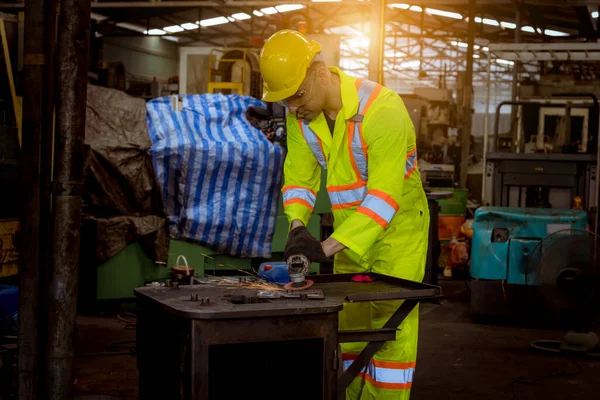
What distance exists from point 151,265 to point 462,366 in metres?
2.98

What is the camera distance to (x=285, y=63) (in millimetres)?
3162

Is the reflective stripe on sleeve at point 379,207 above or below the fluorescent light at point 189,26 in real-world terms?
below

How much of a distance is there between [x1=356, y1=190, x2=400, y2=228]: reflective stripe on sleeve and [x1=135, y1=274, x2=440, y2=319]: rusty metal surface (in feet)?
0.89

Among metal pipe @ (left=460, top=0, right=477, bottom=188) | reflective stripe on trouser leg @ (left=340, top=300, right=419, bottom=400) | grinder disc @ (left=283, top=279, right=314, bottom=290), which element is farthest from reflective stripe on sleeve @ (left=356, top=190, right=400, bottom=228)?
metal pipe @ (left=460, top=0, right=477, bottom=188)

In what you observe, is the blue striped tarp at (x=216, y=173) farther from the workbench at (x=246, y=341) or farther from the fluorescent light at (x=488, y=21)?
the fluorescent light at (x=488, y=21)

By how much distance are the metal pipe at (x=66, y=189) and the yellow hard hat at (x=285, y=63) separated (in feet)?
3.34

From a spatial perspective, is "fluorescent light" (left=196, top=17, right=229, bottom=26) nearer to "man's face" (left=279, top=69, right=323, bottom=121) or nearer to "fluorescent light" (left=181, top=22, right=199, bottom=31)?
"fluorescent light" (left=181, top=22, right=199, bottom=31)

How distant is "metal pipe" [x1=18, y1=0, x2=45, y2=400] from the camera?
3.86m

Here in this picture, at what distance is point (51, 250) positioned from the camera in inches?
148

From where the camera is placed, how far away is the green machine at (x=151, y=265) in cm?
719

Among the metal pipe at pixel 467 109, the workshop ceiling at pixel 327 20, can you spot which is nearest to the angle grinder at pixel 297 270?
the metal pipe at pixel 467 109

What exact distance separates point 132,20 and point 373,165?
18.9 meters

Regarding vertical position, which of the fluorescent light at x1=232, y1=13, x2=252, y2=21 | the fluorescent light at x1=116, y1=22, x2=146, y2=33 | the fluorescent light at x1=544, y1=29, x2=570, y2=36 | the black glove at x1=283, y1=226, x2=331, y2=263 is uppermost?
the fluorescent light at x1=232, y1=13, x2=252, y2=21

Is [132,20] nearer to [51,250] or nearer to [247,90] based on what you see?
[247,90]
